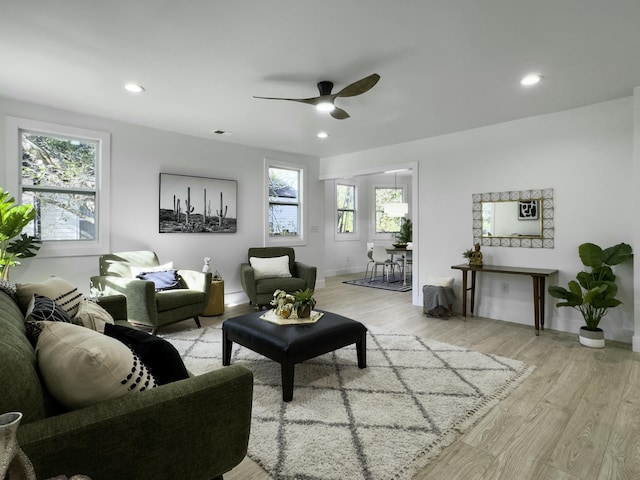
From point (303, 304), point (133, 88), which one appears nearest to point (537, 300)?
point (303, 304)

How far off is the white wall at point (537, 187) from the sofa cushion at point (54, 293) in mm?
4286

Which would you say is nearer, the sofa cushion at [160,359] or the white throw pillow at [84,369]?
the white throw pillow at [84,369]

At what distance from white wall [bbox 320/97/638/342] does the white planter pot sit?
0.38 meters

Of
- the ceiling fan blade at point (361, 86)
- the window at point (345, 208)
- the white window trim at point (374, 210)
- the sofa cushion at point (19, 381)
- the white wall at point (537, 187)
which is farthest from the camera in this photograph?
the white window trim at point (374, 210)

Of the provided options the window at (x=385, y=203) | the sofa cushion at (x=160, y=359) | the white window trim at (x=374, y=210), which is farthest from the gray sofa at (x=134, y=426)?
the window at (x=385, y=203)

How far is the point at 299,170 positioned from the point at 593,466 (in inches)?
218

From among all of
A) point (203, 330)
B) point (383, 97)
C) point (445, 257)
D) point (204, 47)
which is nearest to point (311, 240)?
point (445, 257)

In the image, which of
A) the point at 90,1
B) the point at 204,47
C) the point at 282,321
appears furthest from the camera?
the point at 282,321

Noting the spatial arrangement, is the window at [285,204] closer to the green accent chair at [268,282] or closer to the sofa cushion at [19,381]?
the green accent chair at [268,282]

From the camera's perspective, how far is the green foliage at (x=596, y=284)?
3305mm

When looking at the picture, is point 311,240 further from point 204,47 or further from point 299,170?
point 204,47

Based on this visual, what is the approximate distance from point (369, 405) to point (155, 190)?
3.88 meters

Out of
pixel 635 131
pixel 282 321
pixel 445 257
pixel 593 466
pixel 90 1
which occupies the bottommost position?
pixel 593 466

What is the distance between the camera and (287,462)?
175cm
